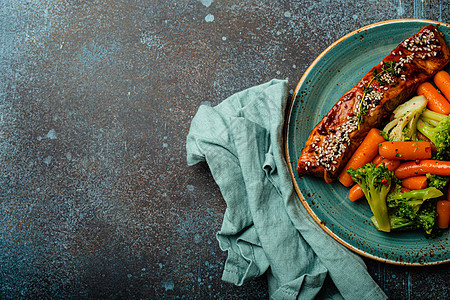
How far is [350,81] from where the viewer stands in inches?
106

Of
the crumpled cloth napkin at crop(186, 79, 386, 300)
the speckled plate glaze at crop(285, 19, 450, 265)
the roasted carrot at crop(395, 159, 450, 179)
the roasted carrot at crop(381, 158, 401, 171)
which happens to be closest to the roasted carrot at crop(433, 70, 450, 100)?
the speckled plate glaze at crop(285, 19, 450, 265)

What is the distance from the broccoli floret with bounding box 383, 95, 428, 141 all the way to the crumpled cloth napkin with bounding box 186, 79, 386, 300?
0.90m

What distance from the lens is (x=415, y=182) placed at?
2.42 meters

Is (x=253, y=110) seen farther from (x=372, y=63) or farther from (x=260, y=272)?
(x=260, y=272)

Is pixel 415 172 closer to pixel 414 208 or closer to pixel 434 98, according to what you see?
pixel 414 208

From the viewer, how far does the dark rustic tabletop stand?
2893 mm

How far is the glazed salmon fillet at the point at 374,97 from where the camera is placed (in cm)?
242

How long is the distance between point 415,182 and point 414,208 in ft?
0.71

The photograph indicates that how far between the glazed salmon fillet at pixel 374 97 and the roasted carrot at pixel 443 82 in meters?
0.06

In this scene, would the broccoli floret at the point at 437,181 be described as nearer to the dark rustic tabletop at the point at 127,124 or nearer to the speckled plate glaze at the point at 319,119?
the speckled plate glaze at the point at 319,119

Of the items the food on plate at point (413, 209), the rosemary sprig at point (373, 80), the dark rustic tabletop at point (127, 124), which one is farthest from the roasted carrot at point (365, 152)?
the dark rustic tabletop at point (127, 124)

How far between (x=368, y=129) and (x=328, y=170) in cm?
48

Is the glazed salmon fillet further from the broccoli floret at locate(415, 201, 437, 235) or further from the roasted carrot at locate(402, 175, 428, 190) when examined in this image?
the broccoli floret at locate(415, 201, 437, 235)

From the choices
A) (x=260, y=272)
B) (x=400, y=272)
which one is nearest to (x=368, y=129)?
(x=400, y=272)
